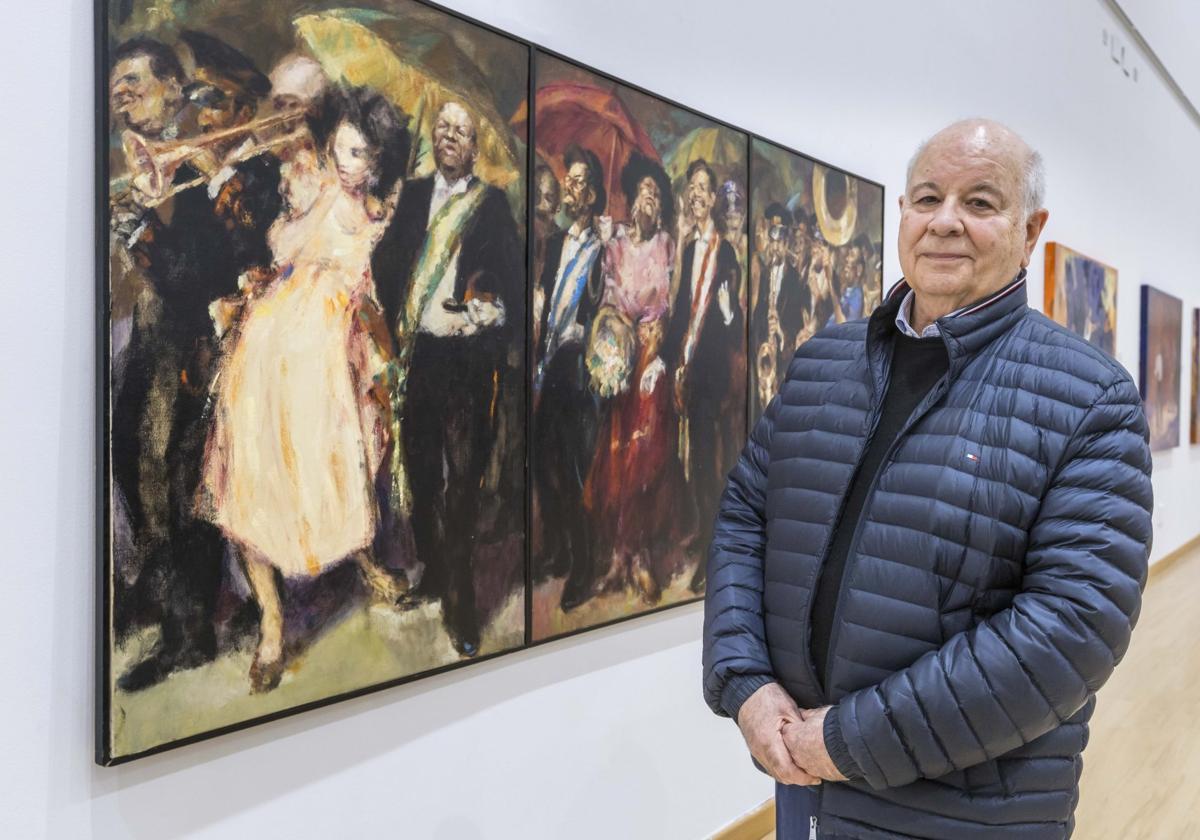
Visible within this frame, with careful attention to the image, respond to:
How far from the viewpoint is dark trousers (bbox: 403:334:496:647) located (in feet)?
7.54

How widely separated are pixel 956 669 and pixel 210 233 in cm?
158

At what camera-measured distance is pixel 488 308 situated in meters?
2.46

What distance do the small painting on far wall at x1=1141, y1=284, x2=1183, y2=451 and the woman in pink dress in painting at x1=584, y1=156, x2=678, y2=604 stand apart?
6.68 meters

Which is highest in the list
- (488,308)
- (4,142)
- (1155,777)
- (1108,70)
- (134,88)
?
(1108,70)

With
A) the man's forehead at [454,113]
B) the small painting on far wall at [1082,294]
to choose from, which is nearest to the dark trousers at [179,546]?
the man's forehead at [454,113]

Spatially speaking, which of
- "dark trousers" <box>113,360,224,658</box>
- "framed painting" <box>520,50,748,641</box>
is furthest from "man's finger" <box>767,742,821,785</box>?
"dark trousers" <box>113,360,224,658</box>

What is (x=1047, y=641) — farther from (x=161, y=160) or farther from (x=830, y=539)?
(x=161, y=160)

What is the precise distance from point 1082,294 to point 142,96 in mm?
6735

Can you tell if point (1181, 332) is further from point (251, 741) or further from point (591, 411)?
point (251, 741)

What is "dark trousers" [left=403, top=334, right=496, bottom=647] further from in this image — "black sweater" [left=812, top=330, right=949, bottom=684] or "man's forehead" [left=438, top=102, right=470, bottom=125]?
"black sweater" [left=812, top=330, right=949, bottom=684]

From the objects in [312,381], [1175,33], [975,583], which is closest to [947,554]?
[975,583]

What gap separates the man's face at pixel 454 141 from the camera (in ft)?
7.57

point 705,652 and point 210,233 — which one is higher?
point 210,233

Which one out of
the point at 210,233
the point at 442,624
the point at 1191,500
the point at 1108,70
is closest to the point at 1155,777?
the point at 442,624
